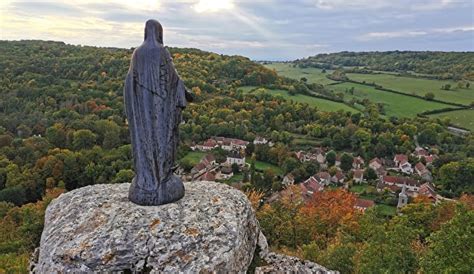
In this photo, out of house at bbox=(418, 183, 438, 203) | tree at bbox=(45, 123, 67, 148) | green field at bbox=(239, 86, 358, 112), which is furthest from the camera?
green field at bbox=(239, 86, 358, 112)

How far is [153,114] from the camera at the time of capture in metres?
9.05

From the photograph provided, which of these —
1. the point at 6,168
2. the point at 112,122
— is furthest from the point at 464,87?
the point at 6,168

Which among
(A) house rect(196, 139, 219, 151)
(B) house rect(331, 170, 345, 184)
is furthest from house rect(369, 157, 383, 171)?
(A) house rect(196, 139, 219, 151)

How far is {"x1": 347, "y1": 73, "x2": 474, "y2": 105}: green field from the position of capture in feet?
247

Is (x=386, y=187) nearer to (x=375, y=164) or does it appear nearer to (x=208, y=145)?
(x=375, y=164)

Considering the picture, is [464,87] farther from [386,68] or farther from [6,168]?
[6,168]

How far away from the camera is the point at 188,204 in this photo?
9555 mm

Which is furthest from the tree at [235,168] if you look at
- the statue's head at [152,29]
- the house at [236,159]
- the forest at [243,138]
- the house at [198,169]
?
the statue's head at [152,29]

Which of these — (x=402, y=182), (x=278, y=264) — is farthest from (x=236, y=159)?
(x=278, y=264)

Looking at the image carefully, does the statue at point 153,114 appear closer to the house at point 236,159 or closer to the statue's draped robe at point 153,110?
the statue's draped robe at point 153,110

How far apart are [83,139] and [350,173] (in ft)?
116

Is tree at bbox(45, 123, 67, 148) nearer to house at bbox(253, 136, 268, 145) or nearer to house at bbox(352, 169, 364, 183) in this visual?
house at bbox(253, 136, 268, 145)

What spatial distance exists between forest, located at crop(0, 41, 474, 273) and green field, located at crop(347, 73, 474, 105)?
12.6 meters

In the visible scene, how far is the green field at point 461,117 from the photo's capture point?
64500 mm
